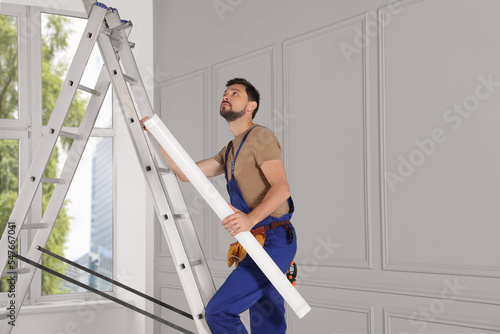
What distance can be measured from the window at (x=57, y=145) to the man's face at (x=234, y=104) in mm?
2726

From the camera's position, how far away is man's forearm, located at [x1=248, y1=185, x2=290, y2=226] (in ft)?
6.88

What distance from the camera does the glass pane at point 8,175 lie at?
15.1ft

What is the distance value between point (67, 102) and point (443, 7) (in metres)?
1.82

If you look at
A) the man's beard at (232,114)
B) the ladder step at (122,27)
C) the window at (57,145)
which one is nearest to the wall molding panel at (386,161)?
the man's beard at (232,114)

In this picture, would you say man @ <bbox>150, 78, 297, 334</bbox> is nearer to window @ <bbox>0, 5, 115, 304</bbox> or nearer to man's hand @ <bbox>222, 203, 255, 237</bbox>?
man's hand @ <bbox>222, 203, 255, 237</bbox>

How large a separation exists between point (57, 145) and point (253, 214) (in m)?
3.14

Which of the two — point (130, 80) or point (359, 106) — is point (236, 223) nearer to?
point (130, 80)

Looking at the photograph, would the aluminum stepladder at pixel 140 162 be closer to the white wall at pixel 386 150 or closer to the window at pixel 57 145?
the white wall at pixel 386 150

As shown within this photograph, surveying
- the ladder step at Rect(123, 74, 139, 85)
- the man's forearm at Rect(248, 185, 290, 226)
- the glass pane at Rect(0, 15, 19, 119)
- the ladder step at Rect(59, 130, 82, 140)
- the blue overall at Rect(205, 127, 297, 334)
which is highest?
the glass pane at Rect(0, 15, 19, 119)

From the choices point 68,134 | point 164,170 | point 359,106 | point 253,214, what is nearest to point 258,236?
point 253,214

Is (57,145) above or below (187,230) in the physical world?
above

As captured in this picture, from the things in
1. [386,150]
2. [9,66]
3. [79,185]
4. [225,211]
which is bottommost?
[225,211]

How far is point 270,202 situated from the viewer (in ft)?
6.96

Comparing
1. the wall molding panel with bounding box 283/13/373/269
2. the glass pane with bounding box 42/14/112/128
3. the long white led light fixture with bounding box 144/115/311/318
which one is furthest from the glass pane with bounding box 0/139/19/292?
the long white led light fixture with bounding box 144/115/311/318
